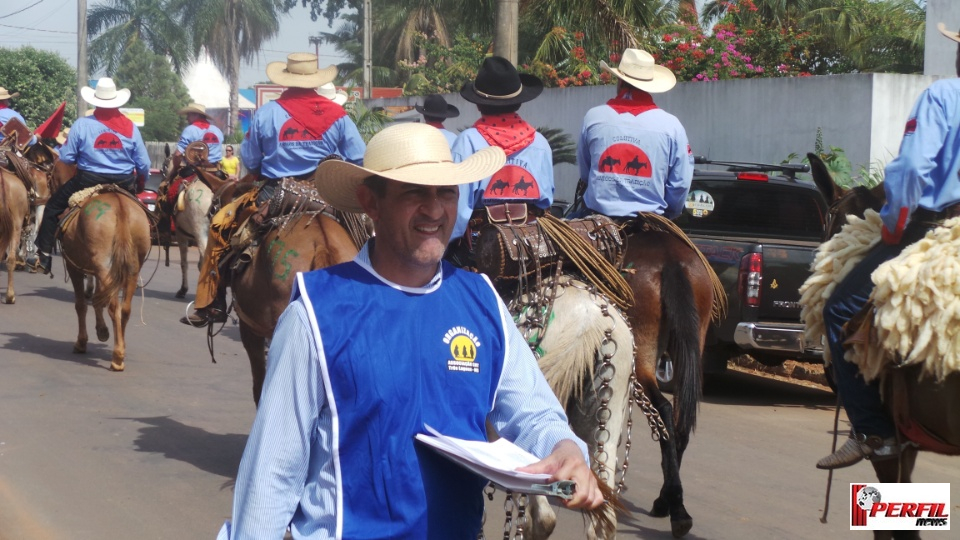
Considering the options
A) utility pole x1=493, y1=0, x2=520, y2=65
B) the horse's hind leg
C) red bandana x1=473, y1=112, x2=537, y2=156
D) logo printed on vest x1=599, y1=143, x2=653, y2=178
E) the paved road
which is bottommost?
the paved road

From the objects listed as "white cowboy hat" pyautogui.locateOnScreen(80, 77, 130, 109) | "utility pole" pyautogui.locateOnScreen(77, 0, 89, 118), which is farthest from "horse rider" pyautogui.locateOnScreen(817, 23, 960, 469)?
"utility pole" pyautogui.locateOnScreen(77, 0, 89, 118)

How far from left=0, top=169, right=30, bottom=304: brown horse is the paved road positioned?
2.69 m

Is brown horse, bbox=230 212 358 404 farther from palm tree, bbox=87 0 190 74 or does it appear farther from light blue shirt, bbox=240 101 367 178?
palm tree, bbox=87 0 190 74

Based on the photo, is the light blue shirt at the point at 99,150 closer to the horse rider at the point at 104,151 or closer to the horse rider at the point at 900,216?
the horse rider at the point at 104,151

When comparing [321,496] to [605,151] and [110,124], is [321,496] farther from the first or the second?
[110,124]

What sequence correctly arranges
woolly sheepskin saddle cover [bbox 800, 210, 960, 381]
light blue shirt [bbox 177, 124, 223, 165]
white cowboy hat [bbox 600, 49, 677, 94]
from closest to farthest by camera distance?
woolly sheepskin saddle cover [bbox 800, 210, 960, 381]
white cowboy hat [bbox 600, 49, 677, 94]
light blue shirt [bbox 177, 124, 223, 165]

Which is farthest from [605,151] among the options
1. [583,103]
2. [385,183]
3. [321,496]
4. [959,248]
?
[583,103]

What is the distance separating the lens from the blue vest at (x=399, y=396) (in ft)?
9.33

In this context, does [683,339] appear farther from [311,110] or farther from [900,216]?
[311,110]

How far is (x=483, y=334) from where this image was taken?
10.00 ft

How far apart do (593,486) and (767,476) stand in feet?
18.1

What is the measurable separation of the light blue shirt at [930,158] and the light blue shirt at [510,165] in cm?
207

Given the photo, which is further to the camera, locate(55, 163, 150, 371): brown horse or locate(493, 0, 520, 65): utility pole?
locate(493, 0, 520, 65): utility pole

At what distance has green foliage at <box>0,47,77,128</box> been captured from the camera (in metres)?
45.9
